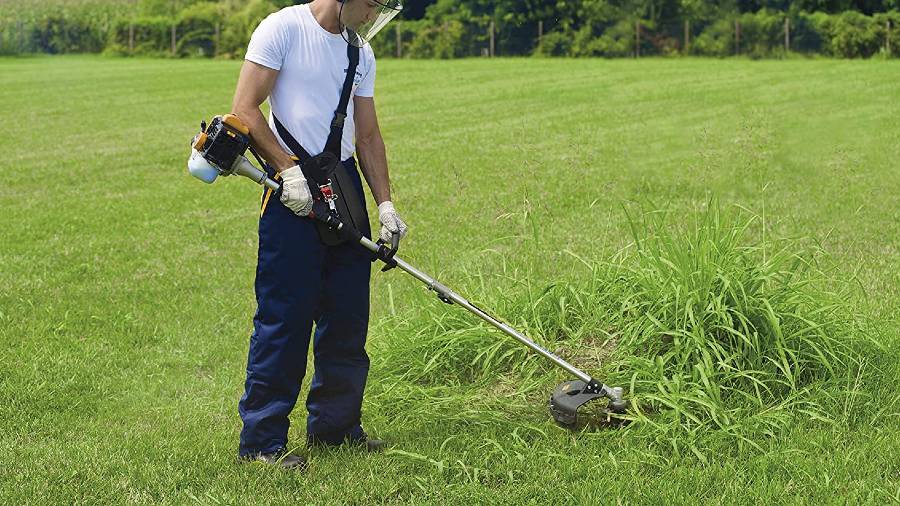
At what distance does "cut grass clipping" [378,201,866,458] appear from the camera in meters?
4.81

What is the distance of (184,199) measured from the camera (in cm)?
1079

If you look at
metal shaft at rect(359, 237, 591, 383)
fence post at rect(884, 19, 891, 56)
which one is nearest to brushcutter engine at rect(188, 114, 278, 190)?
metal shaft at rect(359, 237, 591, 383)

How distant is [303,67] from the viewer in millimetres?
4090

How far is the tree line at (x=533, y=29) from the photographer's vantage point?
106 ft

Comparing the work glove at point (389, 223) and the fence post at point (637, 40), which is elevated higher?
the work glove at point (389, 223)

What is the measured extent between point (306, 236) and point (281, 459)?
843mm

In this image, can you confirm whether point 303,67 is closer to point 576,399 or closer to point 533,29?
point 576,399

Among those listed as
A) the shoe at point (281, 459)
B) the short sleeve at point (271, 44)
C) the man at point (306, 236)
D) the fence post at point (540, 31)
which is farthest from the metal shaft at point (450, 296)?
the fence post at point (540, 31)

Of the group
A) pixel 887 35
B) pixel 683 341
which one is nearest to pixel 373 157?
pixel 683 341

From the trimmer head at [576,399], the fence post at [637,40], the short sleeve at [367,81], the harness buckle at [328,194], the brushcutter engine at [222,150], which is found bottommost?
the trimmer head at [576,399]

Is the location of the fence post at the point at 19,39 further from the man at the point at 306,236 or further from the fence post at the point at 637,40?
the man at the point at 306,236

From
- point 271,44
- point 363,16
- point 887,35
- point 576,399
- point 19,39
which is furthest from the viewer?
point 19,39

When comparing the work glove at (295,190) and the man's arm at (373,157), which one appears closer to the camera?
the work glove at (295,190)

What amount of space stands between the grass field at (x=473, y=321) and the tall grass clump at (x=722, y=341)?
0.03 meters
